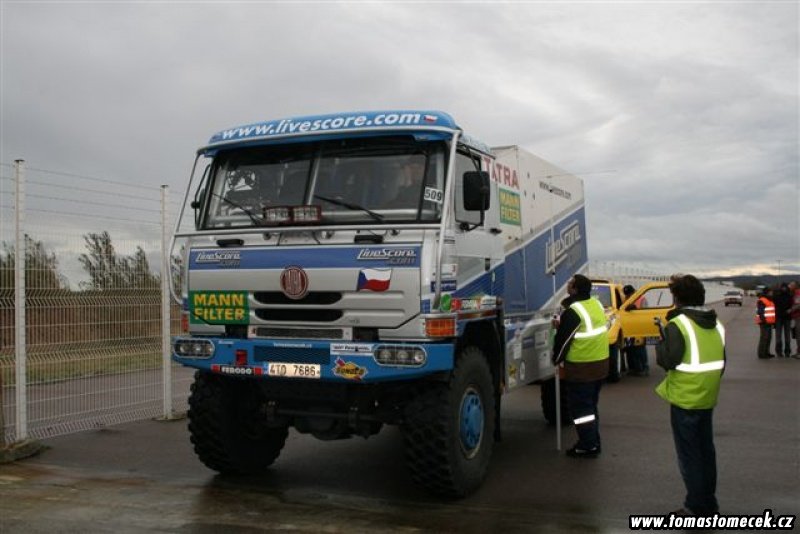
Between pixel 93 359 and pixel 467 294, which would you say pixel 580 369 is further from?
pixel 93 359

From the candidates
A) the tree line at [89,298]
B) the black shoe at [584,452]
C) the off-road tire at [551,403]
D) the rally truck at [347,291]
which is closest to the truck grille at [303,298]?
the rally truck at [347,291]

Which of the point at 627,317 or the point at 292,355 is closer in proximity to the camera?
the point at 292,355

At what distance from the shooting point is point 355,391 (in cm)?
640

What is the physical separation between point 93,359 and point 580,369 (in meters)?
5.43

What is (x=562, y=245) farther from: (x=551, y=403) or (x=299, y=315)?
(x=299, y=315)

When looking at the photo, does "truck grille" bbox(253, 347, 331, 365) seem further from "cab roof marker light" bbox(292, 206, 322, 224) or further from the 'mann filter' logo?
Answer: the 'mann filter' logo

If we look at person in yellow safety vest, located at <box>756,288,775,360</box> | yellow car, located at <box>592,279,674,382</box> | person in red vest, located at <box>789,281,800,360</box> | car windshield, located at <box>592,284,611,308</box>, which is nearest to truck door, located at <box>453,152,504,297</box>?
yellow car, located at <box>592,279,674,382</box>

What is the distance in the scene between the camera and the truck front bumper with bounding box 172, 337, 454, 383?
19.2 feet

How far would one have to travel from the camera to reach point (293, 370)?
6.18 meters

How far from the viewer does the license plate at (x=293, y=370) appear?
6.11 m

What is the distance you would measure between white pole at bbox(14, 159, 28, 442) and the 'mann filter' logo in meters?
5.68

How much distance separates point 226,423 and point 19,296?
2.84 metres

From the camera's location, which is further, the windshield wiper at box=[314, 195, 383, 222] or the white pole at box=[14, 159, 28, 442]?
the white pole at box=[14, 159, 28, 442]

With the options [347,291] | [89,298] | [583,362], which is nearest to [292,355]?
[347,291]
